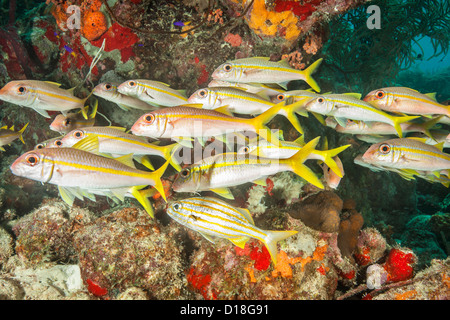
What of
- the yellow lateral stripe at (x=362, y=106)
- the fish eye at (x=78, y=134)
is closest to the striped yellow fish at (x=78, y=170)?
the fish eye at (x=78, y=134)

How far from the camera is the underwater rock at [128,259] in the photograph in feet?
9.84

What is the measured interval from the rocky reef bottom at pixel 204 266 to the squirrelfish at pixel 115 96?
1779 mm

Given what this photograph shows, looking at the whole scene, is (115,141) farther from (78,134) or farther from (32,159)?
(32,159)

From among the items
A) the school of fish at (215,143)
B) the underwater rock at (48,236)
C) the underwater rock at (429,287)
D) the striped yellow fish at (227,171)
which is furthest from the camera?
the underwater rock at (48,236)

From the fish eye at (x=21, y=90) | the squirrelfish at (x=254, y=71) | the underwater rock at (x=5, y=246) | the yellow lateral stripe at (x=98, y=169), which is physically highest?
the squirrelfish at (x=254, y=71)

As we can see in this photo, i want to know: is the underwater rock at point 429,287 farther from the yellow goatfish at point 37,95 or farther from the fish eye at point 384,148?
the yellow goatfish at point 37,95

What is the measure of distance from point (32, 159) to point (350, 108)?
411 cm

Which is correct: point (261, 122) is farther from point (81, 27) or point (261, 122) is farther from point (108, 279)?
Result: point (81, 27)

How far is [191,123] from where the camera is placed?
9.64 ft

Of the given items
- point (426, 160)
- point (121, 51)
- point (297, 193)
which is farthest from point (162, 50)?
point (426, 160)

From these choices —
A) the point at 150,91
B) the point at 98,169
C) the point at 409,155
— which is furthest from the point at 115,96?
the point at 409,155

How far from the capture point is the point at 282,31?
4570mm

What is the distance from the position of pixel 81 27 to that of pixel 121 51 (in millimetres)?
924
